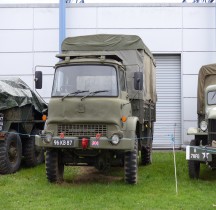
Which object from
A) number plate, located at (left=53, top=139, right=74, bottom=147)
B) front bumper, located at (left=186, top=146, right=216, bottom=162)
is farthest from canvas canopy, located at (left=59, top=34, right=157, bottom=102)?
number plate, located at (left=53, top=139, right=74, bottom=147)

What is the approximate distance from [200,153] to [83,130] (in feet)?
8.22

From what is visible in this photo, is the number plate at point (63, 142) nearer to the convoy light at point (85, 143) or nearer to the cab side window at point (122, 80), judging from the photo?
the convoy light at point (85, 143)

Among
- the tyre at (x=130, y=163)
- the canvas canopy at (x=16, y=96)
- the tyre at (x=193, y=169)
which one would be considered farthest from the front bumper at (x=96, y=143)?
the canvas canopy at (x=16, y=96)

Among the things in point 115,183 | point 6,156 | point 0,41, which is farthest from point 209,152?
point 0,41

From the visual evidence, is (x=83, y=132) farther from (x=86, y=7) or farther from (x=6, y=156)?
(x=86, y=7)

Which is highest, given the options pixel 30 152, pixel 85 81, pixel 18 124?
pixel 85 81

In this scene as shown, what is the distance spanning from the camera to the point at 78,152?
380 inches

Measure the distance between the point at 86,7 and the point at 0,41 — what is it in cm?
369

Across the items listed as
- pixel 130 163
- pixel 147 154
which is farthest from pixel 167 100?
pixel 130 163

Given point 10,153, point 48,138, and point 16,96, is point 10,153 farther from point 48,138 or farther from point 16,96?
point 48,138

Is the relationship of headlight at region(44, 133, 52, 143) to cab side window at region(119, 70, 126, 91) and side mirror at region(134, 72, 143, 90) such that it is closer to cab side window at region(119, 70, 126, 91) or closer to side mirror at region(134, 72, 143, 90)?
cab side window at region(119, 70, 126, 91)

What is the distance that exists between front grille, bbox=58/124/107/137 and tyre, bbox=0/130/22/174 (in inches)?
90.9

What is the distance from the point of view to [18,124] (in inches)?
481

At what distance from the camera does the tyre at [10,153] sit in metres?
11.0
